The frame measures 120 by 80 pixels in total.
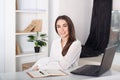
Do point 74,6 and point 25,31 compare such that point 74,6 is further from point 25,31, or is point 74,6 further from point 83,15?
point 25,31

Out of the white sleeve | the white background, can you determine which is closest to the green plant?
the white background

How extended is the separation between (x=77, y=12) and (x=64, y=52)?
166 centimetres

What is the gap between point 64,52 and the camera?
269 centimetres

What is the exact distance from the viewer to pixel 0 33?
11.2 ft

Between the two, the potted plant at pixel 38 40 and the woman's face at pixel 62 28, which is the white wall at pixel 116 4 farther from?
the woman's face at pixel 62 28

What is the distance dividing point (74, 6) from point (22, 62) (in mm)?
1386

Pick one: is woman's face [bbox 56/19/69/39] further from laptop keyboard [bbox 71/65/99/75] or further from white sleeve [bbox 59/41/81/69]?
laptop keyboard [bbox 71/65/99/75]

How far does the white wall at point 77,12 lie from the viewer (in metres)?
3.88

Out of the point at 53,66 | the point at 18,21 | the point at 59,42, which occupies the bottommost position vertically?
the point at 53,66

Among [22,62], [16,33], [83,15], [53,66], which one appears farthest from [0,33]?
[83,15]

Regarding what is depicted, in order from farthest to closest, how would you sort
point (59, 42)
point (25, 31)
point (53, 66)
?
1. point (25, 31)
2. point (59, 42)
3. point (53, 66)

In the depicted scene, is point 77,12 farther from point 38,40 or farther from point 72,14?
point 38,40

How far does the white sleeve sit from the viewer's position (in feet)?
8.21

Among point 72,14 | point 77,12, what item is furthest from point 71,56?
point 77,12
